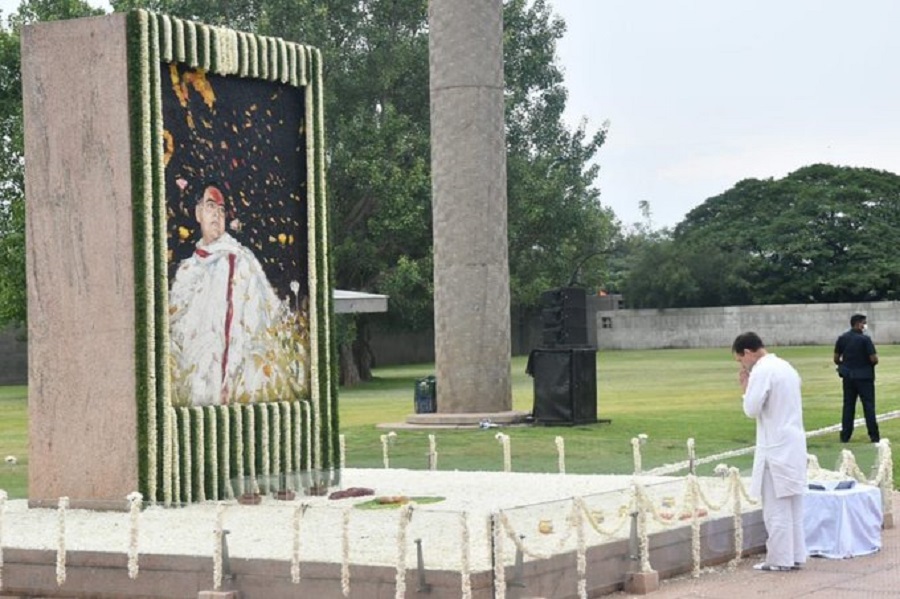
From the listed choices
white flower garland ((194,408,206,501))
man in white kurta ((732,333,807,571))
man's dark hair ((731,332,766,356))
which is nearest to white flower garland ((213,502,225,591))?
man in white kurta ((732,333,807,571))

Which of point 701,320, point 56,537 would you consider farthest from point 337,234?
point 56,537

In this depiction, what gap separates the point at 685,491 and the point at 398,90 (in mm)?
38737

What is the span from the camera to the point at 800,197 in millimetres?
87188

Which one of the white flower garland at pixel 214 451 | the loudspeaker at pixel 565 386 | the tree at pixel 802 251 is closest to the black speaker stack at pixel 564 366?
the loudspeaker at pixel 565 386

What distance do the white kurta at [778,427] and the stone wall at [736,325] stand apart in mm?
58621

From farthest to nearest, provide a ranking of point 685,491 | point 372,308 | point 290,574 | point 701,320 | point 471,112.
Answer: point 701,320, point 372,308, point 471,112, point 685,491, point 290,574

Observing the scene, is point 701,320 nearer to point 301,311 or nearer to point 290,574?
point 301,311

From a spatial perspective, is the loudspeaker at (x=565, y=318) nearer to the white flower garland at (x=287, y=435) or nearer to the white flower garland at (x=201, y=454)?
the white flower garland at (x=287, y=435)

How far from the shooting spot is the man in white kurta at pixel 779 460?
1342cm

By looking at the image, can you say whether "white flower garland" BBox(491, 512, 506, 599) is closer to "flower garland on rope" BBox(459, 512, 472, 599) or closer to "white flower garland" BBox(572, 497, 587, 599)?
"flower garland on rope" BBox(459, 512, 472, 599)

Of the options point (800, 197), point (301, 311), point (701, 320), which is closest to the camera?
point (301, 311)

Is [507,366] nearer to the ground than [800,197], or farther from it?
nearer to the ground

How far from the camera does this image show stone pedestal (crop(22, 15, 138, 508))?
16.5 metres

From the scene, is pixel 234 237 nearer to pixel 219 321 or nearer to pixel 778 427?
pixel 219 321
